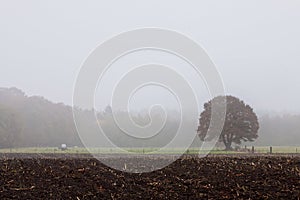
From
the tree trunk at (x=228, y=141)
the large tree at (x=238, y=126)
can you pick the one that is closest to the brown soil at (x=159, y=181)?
the large tree at (x=238, y=126)

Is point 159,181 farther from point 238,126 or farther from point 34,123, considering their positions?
point 34,123

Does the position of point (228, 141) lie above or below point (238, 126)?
below

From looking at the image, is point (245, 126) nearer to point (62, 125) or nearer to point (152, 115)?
point (152, 115)

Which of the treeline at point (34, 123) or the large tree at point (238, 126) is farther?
the treeline at point (34, 123)

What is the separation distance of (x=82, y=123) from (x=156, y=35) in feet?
20.2

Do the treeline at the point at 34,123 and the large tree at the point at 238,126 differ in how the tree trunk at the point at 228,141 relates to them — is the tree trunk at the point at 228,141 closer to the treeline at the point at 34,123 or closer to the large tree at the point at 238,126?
the large tree at the point at 238,126

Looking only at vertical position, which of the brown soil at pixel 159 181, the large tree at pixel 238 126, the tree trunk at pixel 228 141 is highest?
the large tree at pixel 238 126

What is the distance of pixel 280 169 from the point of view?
63.8 ft

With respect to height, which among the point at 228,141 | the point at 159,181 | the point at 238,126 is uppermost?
the point at 238,126

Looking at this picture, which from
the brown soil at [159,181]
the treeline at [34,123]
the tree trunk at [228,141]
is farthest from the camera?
the treeline at [34,123]

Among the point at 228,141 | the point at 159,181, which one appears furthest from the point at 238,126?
the point at 159,181

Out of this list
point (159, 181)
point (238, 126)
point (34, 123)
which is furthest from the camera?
point (34, 123)

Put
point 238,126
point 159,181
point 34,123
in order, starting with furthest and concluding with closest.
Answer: point 34,123 → point 238,126 → point 159,181

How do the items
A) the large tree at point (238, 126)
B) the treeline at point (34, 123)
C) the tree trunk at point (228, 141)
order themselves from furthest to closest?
the treeline at point (34, 123)
the tree trunk at point (228, 141)
the large tree at point (238, 126)
